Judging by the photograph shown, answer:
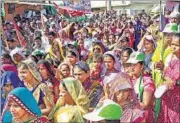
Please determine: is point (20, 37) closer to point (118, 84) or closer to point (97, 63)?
point (97, 63)

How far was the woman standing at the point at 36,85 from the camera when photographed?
3888mm

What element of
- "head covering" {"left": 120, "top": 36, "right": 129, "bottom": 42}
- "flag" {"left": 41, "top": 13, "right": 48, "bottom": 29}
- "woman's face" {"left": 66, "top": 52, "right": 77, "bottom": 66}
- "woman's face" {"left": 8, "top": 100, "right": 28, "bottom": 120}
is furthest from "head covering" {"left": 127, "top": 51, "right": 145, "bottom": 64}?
"flag" {"left": 41, "top": 13, "right": 48, "bottom": 29}

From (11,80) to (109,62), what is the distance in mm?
987

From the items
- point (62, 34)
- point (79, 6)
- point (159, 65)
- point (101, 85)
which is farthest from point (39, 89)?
point (79, 6)

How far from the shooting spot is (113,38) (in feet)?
21.5

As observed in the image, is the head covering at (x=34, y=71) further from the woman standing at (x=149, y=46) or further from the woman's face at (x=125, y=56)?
the woman standing at (x=149, y=46)

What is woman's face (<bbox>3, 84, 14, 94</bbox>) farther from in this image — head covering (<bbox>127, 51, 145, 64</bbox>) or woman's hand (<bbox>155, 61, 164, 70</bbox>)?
woman's hand (<bbox>155, 61, 164, 70</bbox>)

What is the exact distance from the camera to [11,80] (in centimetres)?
403

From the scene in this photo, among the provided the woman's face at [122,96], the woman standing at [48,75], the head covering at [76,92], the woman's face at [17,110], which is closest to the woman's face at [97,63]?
the woman standing at [48,75]

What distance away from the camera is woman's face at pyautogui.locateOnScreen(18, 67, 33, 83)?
161 inches

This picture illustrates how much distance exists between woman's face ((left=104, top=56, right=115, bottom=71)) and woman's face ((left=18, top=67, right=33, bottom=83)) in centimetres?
77

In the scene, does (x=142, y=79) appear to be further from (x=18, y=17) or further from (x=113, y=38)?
(x=18, y=17)

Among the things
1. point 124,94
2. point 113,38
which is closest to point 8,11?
point 113,38

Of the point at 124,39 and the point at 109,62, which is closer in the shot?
Answer: the point at 109,62
